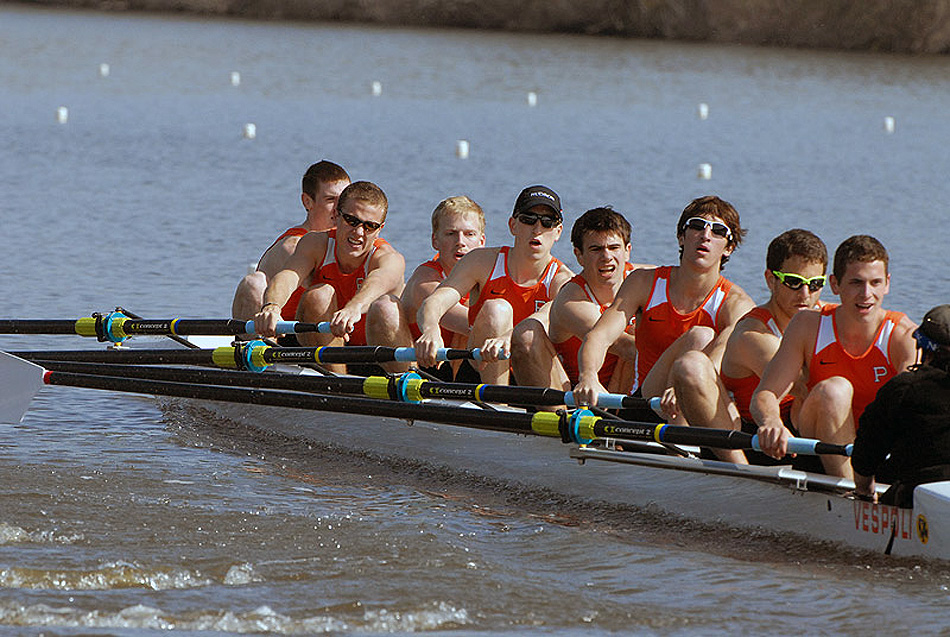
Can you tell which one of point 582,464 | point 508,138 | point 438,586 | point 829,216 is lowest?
point 438,586

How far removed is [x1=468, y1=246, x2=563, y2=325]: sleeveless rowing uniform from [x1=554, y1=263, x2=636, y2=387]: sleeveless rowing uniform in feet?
0.90

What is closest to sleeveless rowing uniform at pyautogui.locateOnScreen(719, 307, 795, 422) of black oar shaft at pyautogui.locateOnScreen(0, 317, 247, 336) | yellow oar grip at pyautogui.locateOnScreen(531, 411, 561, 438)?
yellow oar grip at pyautogui.locateOnScreen(531, 411, 561, 438)

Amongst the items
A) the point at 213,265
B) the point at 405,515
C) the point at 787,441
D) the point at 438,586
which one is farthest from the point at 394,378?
the point at 213,265

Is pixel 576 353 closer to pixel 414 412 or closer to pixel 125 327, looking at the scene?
pixel 414 412

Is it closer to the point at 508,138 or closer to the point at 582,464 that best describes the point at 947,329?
the point at 582,464

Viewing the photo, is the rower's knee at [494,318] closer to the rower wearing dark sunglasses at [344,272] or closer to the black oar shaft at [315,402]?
the black oar shaft at [315,402]

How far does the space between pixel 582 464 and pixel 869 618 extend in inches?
60.4

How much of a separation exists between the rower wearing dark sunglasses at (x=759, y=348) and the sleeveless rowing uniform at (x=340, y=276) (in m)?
2.34

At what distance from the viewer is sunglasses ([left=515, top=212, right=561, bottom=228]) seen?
634 centimetres

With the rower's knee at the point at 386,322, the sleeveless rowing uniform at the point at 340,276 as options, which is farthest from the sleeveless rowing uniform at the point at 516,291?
the sleeveless rowing uniform at the point at 340,276

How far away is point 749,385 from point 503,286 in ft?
4.65

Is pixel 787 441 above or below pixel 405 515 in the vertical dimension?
above

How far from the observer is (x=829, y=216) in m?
15.3

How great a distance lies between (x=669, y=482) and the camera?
220 inches
